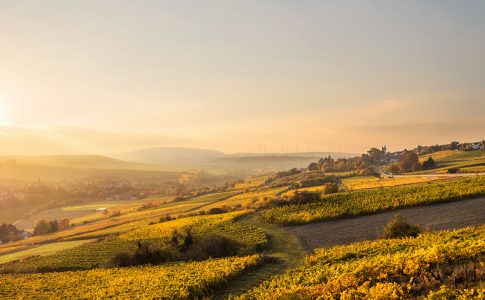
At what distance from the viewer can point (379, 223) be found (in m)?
52.3

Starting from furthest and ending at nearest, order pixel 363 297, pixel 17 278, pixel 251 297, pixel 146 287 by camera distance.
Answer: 1. pixel 17 278
2. pixel 146 287
3. pixel 251 297
4. pixel 363 297

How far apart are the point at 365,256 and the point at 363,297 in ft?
44.4

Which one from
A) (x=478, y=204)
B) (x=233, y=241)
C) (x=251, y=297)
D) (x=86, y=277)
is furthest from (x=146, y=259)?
(x=478, y=204)

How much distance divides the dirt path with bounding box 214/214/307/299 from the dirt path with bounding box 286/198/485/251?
5.29 ft

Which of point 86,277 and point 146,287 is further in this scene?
point 86,277

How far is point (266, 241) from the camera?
1935 inches

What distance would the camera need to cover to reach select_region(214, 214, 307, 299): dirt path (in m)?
30.9

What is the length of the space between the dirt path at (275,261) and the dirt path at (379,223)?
1611 millimetres

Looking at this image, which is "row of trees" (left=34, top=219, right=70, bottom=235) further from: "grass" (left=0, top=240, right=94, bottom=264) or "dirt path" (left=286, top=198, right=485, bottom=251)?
"dirt path" (left=286, top=198, right=485, bottom=251)

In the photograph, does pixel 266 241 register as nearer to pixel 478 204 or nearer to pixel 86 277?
pixel 86 277

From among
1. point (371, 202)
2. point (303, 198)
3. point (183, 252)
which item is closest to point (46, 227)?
point (303, 198)

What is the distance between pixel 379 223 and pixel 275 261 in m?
20.3

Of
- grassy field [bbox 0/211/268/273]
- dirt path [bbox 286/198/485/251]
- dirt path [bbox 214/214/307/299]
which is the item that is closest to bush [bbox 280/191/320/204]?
grassy field [bbox 0/211/268/273]

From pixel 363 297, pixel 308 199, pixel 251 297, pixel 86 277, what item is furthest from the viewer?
pixel 308 199
